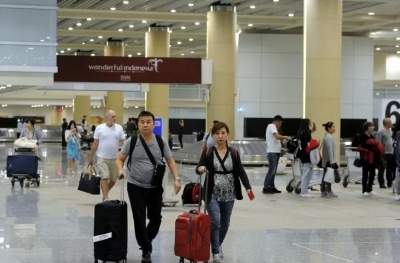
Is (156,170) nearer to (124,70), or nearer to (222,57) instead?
(124,70)

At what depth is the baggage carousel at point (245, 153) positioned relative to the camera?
3328cm

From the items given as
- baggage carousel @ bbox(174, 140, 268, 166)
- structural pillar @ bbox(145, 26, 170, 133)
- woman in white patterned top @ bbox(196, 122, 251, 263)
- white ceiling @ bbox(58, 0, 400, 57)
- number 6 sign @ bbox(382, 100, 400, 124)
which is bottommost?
baggage carousel @ bbox(174, 140, 268, 166)

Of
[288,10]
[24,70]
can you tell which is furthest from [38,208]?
[288,10]

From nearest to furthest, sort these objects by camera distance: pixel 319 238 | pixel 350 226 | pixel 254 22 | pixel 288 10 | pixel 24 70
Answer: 1. pixel 319 238
2. pixel 350 226
3. pixel 24 70
4. pixel 288 10
5. pixel 254 22

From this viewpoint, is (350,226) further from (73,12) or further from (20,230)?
(73,12)

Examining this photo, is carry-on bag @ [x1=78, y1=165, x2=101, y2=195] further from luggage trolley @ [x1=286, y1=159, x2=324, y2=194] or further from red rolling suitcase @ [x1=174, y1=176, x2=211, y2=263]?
red rolling suitcase @ [x1=174, y1=176, x2=211, y2=263]

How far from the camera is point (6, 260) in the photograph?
9141 millimetres

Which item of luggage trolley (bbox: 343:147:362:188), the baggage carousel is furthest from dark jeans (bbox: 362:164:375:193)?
the baggage carousel

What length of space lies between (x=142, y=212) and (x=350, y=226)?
4.80 m

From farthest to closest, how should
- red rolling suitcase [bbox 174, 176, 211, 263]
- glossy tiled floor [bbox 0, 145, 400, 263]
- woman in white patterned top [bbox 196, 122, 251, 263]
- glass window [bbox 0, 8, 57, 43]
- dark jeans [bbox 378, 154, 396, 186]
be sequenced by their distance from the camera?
glass window [bbox 0, 8, 57, 43] < dark jeans [bbox 378, 154, 396, 186] < glossy tiled floor [bbox 0, 145, 400, 263] < woman in white patterned top [bbox 196, 122, 251, 263] < red rolling suitcase [bbox 174, 176, 211, 263]

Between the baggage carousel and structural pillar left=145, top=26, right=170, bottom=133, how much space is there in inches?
391

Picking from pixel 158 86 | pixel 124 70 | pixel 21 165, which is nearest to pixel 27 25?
pixel 124 70

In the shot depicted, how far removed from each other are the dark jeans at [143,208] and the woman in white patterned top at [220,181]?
1.92 ft

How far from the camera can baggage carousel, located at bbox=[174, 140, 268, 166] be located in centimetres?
3328
